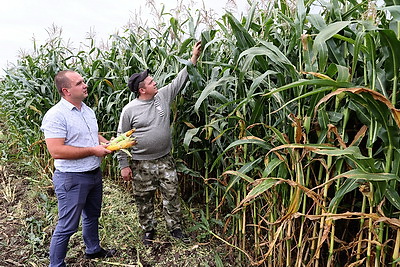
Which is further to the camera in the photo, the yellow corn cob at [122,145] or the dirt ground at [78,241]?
the dirt ground at [78,241]

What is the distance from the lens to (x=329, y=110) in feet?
5.87

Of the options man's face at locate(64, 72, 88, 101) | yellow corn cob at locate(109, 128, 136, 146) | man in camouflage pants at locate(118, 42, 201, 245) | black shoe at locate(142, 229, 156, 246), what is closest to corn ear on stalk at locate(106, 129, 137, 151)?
yellow corn cob at locate(109, 128, 136, 146)

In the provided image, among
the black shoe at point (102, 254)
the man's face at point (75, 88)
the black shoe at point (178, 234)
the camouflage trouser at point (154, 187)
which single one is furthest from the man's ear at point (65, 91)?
the black shoe at point (178, 234)

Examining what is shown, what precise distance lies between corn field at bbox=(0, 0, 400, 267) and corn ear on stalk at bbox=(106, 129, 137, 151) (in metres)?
0.48

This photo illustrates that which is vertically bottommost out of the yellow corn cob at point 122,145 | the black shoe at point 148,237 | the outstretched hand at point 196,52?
the black shoe at point 148,237

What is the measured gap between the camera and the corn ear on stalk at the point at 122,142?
2406mm

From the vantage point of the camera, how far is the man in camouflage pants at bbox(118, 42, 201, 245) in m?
2.69

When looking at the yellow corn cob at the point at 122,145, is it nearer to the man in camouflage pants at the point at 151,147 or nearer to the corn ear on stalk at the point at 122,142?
the corn ear on stalk at the point at 122,142

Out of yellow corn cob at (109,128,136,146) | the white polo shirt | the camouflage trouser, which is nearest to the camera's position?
the white polo shirt

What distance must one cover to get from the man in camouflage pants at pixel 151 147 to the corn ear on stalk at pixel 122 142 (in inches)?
5.8

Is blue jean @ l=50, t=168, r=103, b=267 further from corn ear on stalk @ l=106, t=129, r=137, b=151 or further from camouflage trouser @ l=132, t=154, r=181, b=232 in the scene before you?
camouflage trouser @ l=132, t=154, r=181, b=232

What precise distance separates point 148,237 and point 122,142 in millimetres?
997

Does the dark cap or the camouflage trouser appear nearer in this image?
the dark cap

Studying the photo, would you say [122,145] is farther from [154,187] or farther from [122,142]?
[154,187]
